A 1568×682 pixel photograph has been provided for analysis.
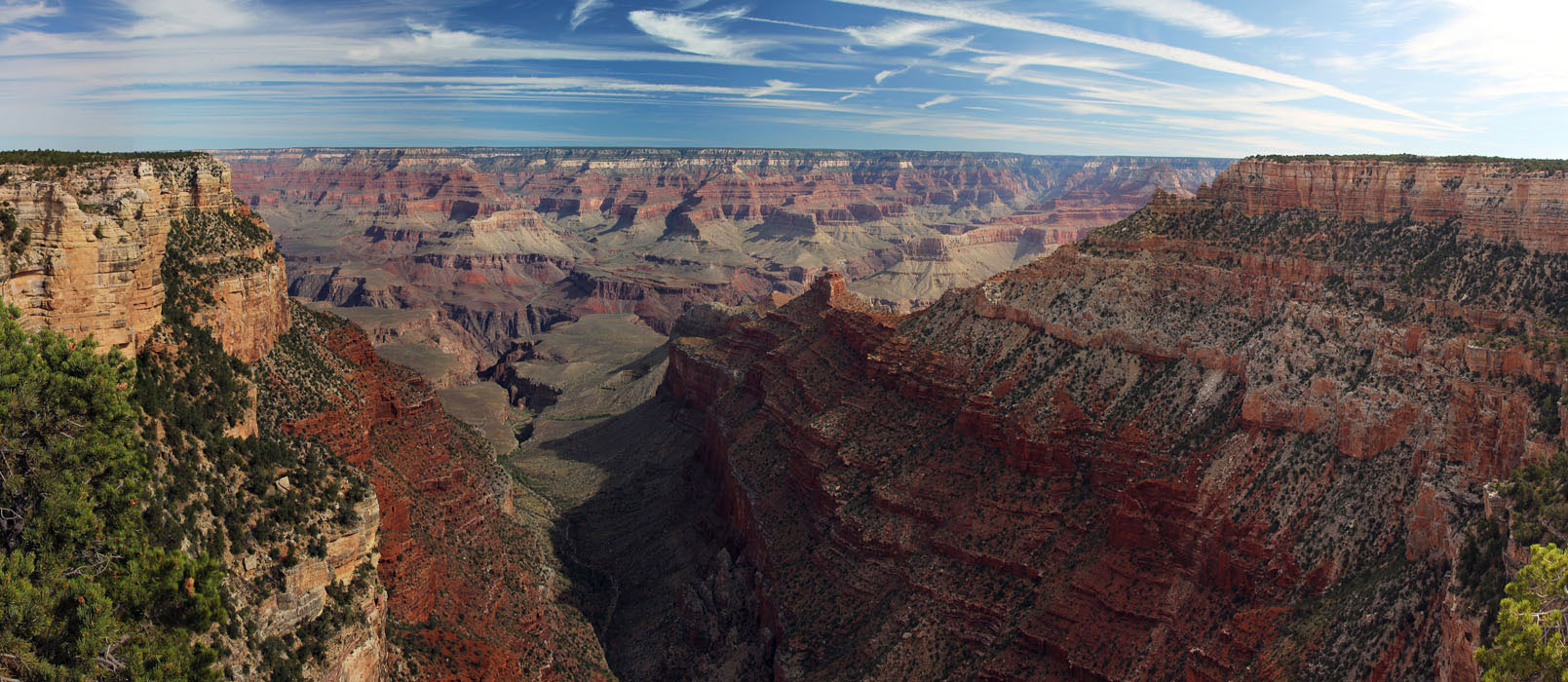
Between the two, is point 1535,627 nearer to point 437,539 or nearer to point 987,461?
point 987,461

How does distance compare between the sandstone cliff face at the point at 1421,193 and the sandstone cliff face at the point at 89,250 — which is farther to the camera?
the sandstone cliff face at the point at 1421,193

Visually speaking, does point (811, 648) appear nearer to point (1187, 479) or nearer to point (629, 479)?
point (1187, 479)

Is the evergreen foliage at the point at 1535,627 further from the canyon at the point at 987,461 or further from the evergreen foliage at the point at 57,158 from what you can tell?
the evergreen foliage at the point at 57,158

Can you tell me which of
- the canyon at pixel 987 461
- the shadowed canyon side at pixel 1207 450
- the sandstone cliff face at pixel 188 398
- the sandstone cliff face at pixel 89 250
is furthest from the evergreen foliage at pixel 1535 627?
the sandstone cliff face at pixel 89 250

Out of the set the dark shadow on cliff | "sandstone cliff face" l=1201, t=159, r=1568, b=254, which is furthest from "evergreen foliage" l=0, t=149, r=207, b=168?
"sandstone cliff face" l=1201, t=159, r=1568, b=254

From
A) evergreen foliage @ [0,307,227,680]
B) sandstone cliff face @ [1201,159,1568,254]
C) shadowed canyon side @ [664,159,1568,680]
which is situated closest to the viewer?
evergreen foliage @ [0,307,227,680]

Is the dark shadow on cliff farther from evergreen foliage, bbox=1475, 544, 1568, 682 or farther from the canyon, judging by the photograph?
evergreen foliage, bbox=1475, 544, 1568, 682

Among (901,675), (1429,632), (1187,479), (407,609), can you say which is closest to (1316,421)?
(1187,479)
